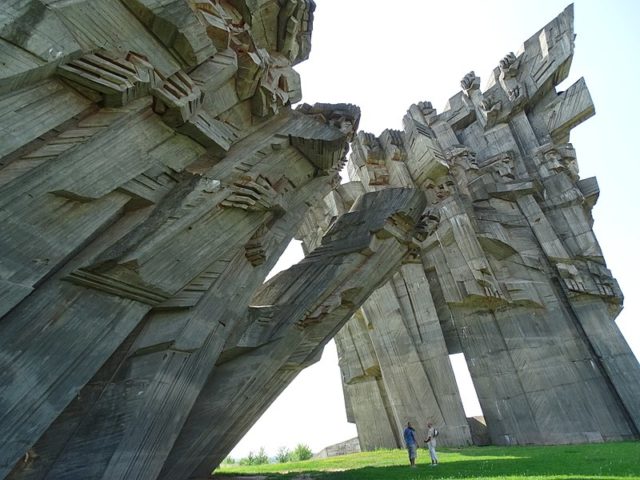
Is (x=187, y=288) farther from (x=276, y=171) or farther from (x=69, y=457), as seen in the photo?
(x=276, y=171)

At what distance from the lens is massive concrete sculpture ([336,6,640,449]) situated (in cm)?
1536

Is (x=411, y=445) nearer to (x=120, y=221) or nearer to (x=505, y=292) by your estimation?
(x=120, y=221)

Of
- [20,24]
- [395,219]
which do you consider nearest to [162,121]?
[20,24]

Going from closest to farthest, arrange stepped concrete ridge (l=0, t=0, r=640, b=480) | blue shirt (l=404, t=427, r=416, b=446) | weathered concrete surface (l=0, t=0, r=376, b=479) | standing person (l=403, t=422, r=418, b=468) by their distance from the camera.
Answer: weathered concrete surface (l=0, t=0, r=376, b=479) → stepped concrete ridge (l=0, t=0, r=640, b=480) → standing person (l=403, t=422, r=418, b=468) → blue shirt (l=404, t=427, r=416, b=446)

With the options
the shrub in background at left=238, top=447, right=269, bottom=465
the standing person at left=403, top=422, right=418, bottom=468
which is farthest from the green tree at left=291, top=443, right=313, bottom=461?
the standing person at left=403, top=422, right=418, bottom=468

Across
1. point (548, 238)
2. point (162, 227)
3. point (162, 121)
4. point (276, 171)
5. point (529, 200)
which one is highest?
point (529, 200)

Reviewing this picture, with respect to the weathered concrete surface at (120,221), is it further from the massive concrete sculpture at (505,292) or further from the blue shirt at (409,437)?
the massive concrete sculpture at (505,292)

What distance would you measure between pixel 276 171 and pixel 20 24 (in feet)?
18.7

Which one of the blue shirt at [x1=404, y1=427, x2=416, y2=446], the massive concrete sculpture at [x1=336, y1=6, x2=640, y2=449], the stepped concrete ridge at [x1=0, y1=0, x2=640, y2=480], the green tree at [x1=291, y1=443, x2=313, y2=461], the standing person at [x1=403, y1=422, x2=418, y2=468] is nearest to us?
the stepped concrete ridge at [x1=0, y1=0, x2=640, y2=480]

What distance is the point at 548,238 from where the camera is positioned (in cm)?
1872

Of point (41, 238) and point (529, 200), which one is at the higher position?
point (529, 200)

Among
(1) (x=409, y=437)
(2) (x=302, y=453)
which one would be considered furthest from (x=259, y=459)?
(1) (x=409, y=437)

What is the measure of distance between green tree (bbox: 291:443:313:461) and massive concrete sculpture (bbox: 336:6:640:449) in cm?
558

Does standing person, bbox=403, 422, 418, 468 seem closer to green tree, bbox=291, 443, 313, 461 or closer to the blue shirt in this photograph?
the blue shirt
